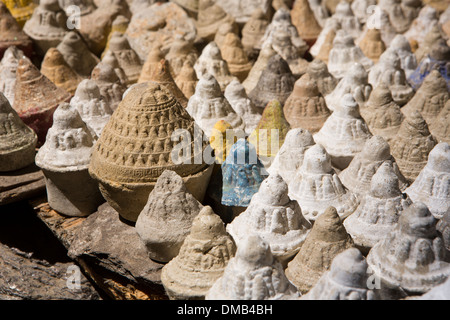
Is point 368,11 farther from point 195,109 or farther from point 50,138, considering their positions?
point 50,138

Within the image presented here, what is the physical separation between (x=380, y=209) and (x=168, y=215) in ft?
5.03

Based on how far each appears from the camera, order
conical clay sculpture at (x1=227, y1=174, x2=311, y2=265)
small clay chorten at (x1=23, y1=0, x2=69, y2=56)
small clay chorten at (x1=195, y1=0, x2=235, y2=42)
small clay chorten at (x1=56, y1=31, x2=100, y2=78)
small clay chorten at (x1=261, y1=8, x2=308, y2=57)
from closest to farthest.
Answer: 1. conical clay sculpture at (x1=227, y1=174, x2=311, y2=265)
2. small clay chorten at (x1=56, y1=31, x2=100, y2=78)
3. small clay chorten at (x1=261, y1=8, x2=308, y2=57)
4. small clay chorten at (x1=23, y1=0, x2=69, y2=56)
5. small clay chorten at (x1=195, y1=0, x2=235, y2=42)

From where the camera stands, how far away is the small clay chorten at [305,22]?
30.3ft

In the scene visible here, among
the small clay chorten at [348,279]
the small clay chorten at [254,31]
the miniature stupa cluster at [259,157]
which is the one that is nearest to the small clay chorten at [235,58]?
the miniature stupa cluster at [259,157]

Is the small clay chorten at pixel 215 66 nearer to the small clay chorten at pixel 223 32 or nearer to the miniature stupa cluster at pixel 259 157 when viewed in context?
the miniature stupa cluster at pixel 259 157

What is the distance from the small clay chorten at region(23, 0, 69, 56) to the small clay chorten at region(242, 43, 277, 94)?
10.1ft

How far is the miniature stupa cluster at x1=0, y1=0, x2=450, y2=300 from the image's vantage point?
3.91 metres

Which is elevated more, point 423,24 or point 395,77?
point 423,24

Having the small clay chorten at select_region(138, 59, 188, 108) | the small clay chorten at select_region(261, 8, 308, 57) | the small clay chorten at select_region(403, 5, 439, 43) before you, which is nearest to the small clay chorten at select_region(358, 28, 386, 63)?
the small clay chorten at select_region(403, 5, 439, 43)

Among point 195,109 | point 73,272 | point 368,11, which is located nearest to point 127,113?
point 195,109

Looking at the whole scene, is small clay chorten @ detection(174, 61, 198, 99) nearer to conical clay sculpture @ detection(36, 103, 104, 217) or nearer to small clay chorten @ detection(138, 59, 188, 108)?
small clay chorten @ detection(138, 59, 188, 108)

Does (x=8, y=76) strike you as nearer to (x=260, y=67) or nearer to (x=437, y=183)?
(x=260, y=67)

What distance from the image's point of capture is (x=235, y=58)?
26.3 feet

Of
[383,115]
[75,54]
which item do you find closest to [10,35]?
[75,54]
